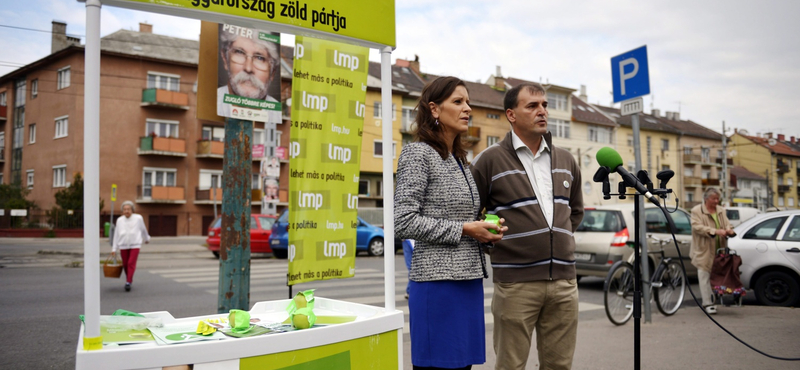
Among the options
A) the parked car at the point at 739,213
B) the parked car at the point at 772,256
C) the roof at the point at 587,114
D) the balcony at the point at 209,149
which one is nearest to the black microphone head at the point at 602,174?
the parked car at the point at 772,256

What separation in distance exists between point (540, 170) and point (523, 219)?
33cm

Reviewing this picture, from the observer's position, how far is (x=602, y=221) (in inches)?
403

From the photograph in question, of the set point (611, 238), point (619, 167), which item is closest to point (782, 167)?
point (611, 238)

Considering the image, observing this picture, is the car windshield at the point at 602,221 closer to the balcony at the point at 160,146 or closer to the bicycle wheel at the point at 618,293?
the bicycle wheel at the point at 618,293

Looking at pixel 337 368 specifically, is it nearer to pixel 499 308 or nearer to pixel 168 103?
pixel 499 308

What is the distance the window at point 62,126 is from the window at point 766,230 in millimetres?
35638

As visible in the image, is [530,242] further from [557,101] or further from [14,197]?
[557,101]

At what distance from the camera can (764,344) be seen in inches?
227

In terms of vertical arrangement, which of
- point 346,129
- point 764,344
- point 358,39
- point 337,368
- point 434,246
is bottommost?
point 764,344

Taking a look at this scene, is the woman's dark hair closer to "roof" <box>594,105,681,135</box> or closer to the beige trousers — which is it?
the beige trousers

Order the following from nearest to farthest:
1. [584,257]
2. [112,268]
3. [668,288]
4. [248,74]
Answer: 1. [248,74]
2. [668,288]
3. [112,268]
4. [584,257]

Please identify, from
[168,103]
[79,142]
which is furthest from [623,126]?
[79,142]

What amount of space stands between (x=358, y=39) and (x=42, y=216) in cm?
3467

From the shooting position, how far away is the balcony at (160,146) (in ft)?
121
